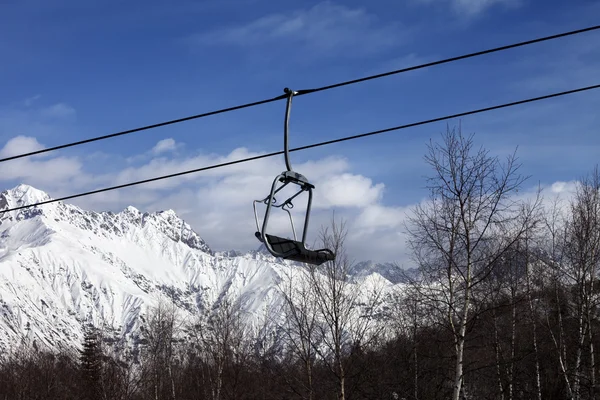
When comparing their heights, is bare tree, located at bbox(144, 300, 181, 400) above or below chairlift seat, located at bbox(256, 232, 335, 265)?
above

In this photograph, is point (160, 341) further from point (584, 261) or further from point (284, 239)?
point (284, 239)

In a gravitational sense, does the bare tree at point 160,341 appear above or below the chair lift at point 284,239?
above

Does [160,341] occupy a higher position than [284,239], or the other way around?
[160,341]

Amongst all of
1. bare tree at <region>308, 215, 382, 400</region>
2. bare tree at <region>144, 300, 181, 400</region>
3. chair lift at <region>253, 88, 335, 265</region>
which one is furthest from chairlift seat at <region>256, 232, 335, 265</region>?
bare tree at <region>144, 300, 181, 400</region>

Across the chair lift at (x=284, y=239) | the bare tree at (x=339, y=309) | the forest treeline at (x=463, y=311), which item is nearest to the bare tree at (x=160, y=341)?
the forest treeline at (x=463, y=311)

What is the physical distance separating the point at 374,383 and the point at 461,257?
13925 mm

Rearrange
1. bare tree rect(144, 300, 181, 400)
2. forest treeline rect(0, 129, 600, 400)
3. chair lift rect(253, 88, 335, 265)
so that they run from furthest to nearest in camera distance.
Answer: bare tree rect(144, 300, 181, 400), forest treeline rect(0, 129, 600, 400), chair lift rect(253, 88, 335, 265)

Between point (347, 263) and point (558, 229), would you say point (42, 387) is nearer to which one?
point (347, 263)

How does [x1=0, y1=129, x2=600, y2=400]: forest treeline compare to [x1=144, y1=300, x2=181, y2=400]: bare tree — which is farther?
[x1=144, y1=300, x2=181, y2=400]: bare tree

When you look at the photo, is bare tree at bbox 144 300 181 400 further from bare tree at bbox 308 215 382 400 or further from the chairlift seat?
the chairlift seat

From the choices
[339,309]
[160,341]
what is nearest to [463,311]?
[339,309]

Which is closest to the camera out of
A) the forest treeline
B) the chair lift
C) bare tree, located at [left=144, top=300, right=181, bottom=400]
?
the chair lift

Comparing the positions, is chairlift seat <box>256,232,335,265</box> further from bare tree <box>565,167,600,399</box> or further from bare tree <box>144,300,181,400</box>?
bare tree <box>144,300,181,400</box>

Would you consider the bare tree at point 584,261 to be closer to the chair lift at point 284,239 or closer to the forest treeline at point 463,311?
the forest treeline at point 463,311
